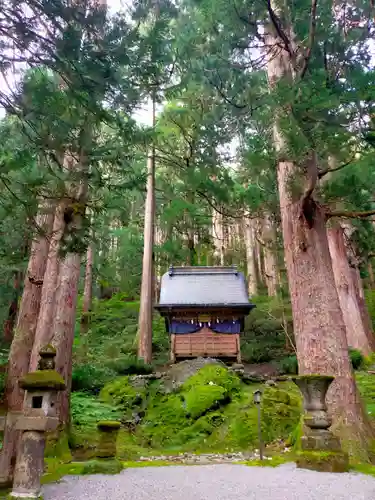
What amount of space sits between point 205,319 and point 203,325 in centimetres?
23

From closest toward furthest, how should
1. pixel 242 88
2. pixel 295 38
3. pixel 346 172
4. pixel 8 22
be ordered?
pixel 8 22
pixel 346 172
pixel 295 38
pixel 242 88

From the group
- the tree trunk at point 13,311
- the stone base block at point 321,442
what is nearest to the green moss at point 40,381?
the stone base block at point 321,442

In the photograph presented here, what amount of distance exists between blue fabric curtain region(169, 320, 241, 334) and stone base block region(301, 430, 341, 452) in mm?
8795

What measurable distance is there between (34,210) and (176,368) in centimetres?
772

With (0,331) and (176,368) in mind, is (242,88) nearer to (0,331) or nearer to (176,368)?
(176,368)

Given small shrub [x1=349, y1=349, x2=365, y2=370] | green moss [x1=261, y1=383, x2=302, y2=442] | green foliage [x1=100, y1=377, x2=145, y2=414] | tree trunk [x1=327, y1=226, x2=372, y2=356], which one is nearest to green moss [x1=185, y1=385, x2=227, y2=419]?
green moss [x1=261, y1=383, x2=302, y2=442]

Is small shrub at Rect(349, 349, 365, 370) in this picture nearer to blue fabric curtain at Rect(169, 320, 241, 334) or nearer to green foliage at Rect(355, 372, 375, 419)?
green foliage at Rect(355, 372, 375, 419)

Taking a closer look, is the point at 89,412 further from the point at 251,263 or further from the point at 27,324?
the point at 251,263

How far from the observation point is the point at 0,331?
1209 centimetres

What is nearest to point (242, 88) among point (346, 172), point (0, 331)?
point (346, 172)

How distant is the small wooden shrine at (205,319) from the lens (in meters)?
12.5

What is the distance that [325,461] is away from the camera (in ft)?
12.4

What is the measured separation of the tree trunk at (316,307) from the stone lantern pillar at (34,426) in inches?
131

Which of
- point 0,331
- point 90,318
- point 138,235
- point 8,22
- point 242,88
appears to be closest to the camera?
point 8,22
